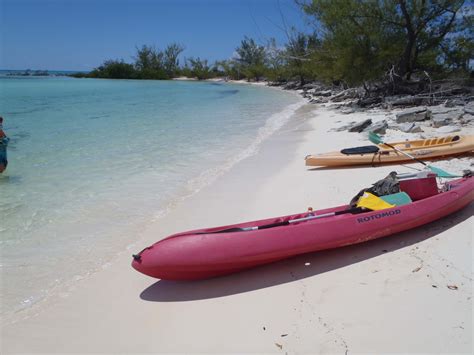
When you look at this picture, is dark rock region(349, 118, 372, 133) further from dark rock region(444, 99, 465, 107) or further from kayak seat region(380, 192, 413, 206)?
kayak seat region(380, 192, 413, 206)

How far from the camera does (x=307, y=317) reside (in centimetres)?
233

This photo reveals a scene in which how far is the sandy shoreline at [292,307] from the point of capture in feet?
7.03

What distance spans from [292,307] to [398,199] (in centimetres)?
162

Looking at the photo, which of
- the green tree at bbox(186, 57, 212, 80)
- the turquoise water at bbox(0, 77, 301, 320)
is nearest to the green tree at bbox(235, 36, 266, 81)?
the green tree at bbox(186, 57, 212, 80)

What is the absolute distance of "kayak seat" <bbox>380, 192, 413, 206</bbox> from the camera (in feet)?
11.0

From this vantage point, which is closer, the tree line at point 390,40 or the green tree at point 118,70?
the tree line at point 390,40

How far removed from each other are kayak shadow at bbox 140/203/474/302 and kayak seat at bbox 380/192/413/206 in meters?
0.28

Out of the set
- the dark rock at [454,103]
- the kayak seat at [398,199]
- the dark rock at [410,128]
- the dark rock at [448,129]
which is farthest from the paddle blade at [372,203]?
the dark rock at [454,103]

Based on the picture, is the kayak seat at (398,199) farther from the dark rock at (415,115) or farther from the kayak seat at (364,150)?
the dark rock at (415,115)

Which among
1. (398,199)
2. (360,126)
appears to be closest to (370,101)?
(360,126)

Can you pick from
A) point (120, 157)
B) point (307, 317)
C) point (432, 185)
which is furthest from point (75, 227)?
point (432, 185)

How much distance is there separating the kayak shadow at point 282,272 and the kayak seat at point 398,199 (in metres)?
0.28

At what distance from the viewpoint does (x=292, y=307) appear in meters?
2.46

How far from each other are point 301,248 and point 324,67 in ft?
48.7
